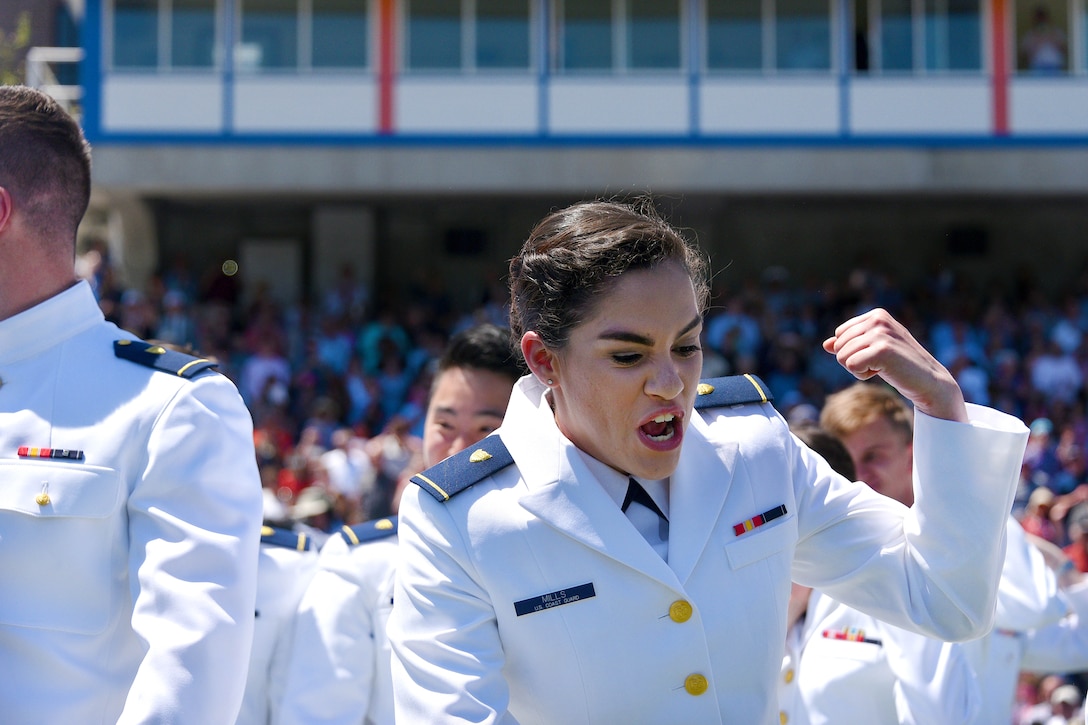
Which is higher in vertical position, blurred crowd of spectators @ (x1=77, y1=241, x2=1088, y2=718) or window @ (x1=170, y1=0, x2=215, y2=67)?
window @ (x1=170, y1=0, x2=215, y2=67)

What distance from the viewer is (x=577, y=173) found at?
70.8 feet

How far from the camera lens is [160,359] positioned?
2775 mm

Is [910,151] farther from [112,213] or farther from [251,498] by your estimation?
[251,498]

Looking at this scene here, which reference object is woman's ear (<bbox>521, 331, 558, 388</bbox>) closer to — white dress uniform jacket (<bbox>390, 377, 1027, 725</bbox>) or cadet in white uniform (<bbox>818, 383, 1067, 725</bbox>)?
white dress uniform jacket (<bbox>390, 377, 1027, 725</bbox>)

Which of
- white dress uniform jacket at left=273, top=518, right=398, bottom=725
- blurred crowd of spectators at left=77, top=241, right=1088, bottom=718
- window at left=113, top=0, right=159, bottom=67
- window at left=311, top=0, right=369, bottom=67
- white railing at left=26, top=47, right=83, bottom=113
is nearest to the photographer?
white dress uniform jacket at left=273, top=518, right=398, bottom=725

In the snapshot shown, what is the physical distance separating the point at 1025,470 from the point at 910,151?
9.39m

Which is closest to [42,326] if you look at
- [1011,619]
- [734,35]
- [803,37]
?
[1011,619]

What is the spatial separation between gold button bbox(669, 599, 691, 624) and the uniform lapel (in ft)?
0.17

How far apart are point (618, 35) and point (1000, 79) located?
657 cm

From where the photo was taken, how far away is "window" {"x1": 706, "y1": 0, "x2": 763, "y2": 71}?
22.2 metres

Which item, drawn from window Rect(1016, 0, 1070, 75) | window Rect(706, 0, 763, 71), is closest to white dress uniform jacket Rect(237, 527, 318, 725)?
window Rect(706, 0, 763, 71)

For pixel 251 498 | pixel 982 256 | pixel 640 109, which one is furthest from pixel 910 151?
pixel 251 498

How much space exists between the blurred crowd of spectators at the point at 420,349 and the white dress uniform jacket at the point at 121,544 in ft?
31.1

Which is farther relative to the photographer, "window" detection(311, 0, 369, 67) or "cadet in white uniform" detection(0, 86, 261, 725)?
"window" detection(311, 0, 369, 67)
